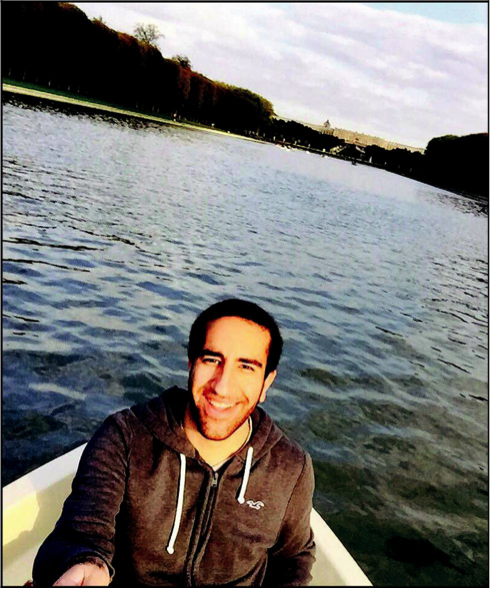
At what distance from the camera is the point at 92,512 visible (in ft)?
7.68

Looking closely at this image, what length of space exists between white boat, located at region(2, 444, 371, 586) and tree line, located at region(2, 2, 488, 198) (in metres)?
46.6

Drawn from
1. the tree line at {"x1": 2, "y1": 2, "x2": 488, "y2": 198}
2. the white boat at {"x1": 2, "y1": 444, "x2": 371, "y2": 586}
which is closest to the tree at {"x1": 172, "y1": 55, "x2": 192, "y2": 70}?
the tree line at {"x1": 2, "y1": 2, "x2": 488, "y2": 198}

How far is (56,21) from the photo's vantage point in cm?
7281

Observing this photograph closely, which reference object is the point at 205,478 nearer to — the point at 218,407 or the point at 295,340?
the point at 218,407

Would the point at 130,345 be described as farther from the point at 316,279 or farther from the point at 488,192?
the point at 488,192

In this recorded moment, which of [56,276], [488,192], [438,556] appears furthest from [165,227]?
[488,192]

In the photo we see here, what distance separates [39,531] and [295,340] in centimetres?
798

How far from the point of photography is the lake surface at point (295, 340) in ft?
22.1

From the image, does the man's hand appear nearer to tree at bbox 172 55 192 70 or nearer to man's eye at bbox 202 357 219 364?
man's eye at bbox 202 357 219 364

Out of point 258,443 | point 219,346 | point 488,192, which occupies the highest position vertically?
point 219,346

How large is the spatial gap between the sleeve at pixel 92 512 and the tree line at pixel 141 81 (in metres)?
47.6

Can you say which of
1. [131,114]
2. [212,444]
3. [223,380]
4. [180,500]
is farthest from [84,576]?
[131,114]

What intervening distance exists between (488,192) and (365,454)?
9662cm

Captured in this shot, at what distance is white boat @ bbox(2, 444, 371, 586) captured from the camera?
11.5ft
